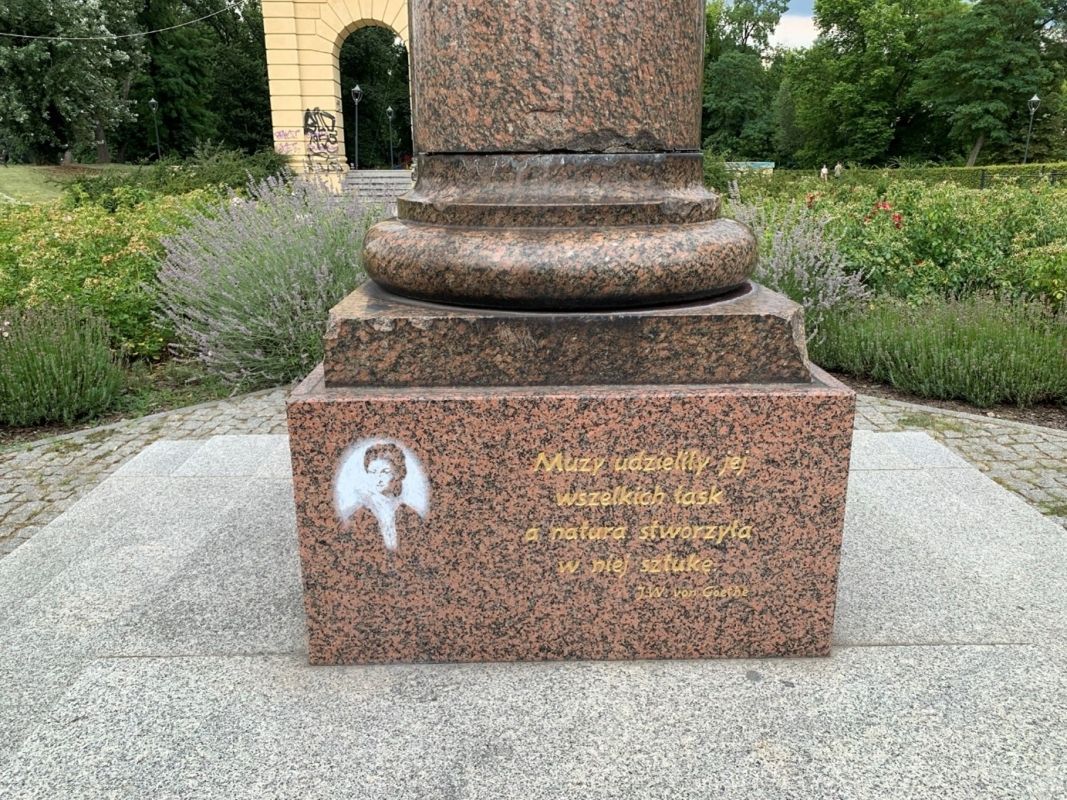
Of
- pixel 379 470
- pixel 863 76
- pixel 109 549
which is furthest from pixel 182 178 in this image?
pixel 863 76

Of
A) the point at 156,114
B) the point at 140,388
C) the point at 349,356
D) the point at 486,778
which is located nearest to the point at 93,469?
the point at 140,388

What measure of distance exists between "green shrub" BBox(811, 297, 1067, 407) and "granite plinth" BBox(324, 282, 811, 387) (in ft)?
14.5

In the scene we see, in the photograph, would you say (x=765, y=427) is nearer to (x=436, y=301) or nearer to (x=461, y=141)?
(x=436, y=301)

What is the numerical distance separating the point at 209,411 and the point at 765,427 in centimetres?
499

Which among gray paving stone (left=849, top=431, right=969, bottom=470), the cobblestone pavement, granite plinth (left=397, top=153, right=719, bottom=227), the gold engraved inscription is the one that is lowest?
the cobblestone pavement

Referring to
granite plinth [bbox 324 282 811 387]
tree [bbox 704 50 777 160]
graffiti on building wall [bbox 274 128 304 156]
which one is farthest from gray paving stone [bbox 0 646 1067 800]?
tree [bbox 704 50 777 160]

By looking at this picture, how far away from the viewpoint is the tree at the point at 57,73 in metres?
28.3

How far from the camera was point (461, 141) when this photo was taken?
2.59 metres

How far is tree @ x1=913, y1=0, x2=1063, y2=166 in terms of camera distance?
39625mm

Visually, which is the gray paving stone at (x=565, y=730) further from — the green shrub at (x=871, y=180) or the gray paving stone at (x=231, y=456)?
the green shrub at (x=871, y=180)

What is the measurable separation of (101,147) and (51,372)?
112ft

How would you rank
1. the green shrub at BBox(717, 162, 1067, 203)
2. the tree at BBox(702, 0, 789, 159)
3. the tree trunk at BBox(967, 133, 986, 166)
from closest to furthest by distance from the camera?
the green shrub at BBox(717, 162, 1067, 203)
the tree trunk at BBox(967, 133, 986, 166)
the tree at BBox(702, 0, 789, 159)

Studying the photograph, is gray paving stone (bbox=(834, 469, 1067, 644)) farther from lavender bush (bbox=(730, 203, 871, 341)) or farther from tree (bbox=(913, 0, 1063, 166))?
tree (bbox=(913, 0, 1063, 166))

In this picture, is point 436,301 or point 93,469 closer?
point 436,301
